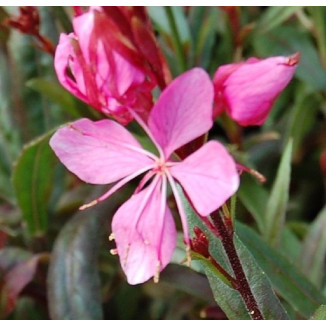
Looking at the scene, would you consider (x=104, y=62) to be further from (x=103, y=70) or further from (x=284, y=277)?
(x=284, y=277)

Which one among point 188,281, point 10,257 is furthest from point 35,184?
point 188,281

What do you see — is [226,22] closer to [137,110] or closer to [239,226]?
[239,226]

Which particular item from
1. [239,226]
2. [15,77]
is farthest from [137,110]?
[15,77]

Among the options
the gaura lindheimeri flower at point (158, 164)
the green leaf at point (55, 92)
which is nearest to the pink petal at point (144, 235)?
the gaura lindheimeri flower at point (158, 164)

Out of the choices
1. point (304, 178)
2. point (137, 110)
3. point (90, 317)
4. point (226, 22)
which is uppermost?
point (137, 110)

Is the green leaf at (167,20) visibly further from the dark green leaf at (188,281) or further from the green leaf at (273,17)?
the dark green leaf at (188,281)

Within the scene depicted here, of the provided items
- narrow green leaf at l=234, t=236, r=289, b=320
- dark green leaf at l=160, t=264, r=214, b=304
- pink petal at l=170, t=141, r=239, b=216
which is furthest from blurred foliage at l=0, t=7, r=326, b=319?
pink petal at l=170, t=141, r=239, b=216
